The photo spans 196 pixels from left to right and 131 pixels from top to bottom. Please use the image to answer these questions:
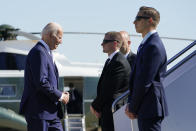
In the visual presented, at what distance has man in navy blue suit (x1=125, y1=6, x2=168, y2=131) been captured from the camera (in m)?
3.89

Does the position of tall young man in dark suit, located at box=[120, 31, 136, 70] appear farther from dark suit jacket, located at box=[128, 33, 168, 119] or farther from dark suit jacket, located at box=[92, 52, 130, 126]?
dark suit jacket, located at box=[128, 33, 168, 119]

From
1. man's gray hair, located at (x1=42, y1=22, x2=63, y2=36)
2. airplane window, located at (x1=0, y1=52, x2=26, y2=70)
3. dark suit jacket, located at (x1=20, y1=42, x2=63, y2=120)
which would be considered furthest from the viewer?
airplane window, located at (x1=0, y1=52, x2=26, y2=70)

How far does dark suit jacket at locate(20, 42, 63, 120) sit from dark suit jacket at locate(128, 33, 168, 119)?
1.03 m

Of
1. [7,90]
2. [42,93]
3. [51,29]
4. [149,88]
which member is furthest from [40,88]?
[7,90]

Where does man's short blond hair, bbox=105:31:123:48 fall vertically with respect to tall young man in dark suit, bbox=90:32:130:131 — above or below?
above

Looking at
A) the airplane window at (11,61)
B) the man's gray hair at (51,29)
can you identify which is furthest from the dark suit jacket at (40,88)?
the airplane window at (11,61)

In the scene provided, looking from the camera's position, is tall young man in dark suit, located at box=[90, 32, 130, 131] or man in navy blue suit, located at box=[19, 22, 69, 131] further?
tall young man in dark suit, located at box=[90, 32, 130, 131]

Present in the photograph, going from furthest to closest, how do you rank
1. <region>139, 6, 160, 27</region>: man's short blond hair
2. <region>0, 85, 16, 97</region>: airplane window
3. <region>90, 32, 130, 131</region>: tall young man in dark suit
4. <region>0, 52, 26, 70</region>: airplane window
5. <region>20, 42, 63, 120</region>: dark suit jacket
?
<region>0, 85, 16, 97</region>: airplane window
<region>0, 52, 26, 70</region>: airplane window
<region>90, 32, 130, 131</region>: tall young man in dark suit
<region>20, 42, 63, 120</region>: dark suit jacket
<region>139, 6, 160, 27</region>: man's short blond hair

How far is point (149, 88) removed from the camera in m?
3.91

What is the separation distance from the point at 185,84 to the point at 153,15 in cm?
64

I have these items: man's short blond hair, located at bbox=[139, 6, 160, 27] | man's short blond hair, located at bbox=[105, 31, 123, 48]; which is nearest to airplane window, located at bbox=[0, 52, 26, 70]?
man's short blond hair, located at bbox=[105, 31, 123, 48]

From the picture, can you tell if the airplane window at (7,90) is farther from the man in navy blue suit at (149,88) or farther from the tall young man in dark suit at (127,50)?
the man in navy blue suit at (149,88)

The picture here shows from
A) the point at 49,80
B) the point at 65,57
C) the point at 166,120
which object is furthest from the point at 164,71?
the point at 65,57

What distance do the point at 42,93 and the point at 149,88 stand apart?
1.28m
